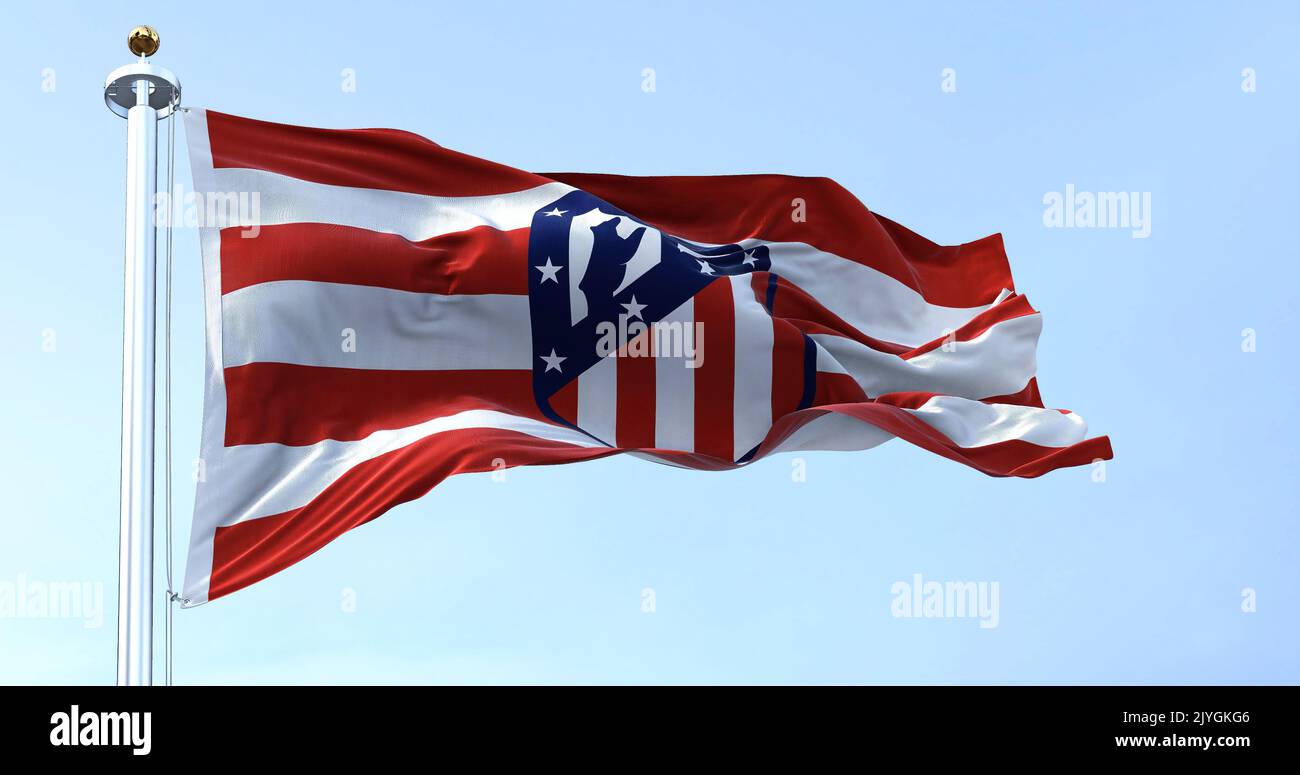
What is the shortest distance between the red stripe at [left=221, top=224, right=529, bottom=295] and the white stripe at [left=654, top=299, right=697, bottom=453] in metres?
1.10

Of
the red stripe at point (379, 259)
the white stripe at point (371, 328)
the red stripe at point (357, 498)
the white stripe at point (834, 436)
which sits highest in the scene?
the red stripe at point (379, 259)

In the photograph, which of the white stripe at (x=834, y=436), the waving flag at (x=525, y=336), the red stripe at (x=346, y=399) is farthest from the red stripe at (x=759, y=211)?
the red stripe at (x=346, y=399)

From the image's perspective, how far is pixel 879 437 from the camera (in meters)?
9.49

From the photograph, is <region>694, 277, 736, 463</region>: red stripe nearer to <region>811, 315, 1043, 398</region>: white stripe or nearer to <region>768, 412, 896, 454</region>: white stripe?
<region>768, 412, 896, 454</region>: white stripe

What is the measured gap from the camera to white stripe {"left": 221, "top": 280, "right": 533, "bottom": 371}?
848 cm

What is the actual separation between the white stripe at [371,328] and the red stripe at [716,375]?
130 centimetres

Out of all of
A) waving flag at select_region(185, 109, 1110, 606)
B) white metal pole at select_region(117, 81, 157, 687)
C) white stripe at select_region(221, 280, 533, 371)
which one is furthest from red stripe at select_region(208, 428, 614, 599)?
white metal pole at select_region(117, 81, 157, 687)

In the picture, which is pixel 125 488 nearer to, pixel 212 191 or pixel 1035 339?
pixel 212 191

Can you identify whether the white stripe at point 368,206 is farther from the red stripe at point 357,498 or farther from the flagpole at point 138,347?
the red stripe at point 357,498

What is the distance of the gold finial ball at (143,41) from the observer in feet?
23.9

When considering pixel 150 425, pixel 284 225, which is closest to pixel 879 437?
pixel 284 225
